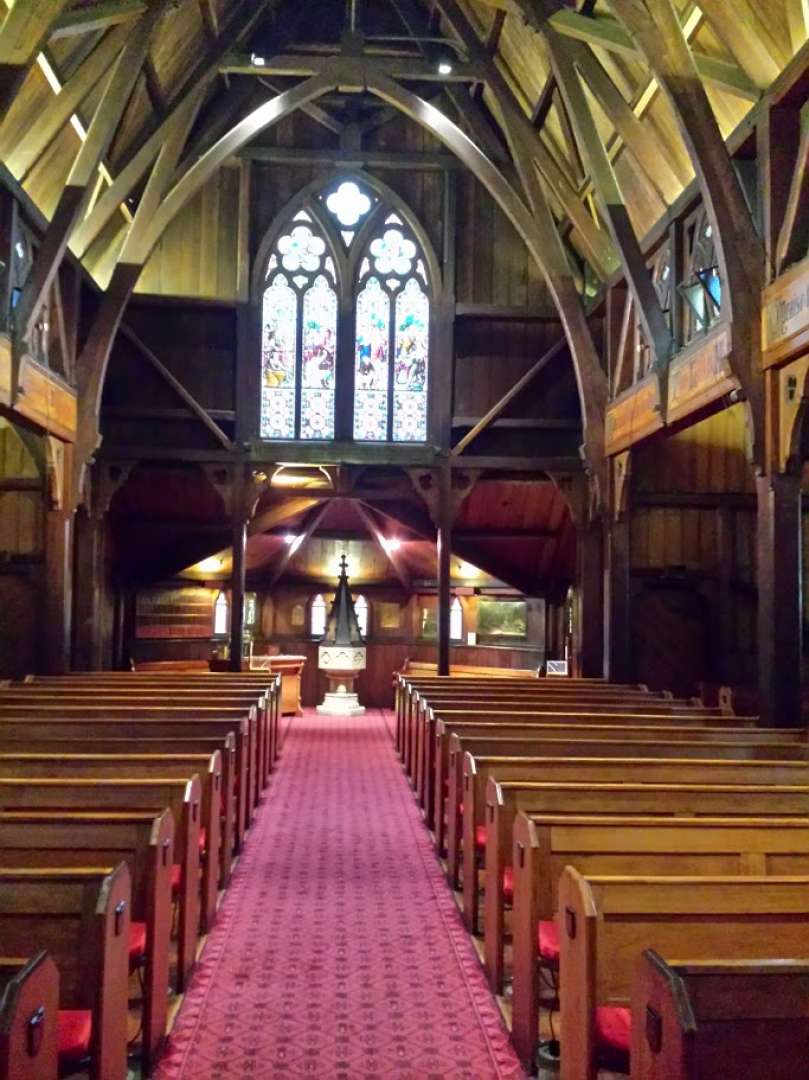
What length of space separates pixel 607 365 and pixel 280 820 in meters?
7.36

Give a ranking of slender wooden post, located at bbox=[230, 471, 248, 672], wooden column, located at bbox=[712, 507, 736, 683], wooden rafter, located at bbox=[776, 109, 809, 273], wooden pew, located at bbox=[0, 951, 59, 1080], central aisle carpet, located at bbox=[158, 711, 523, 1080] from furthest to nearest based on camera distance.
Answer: slender wooden post, located at bbox=[230, 471, 248, 672] < wooden column, located at bbox=[712, 507, 736, 683] < wooden rafter, located at bbox=[776, 109, 809, 273] < central aisle carpet, located at bbox=[158, 711, 523, 1080] < wooden pew, located at bbox=[0, 951, 59, 1080]

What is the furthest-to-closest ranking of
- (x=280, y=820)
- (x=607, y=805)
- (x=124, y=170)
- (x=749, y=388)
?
1. (x=124, y=170)
2. (x=280, y=820)
3. (x=749, y=388)
4. (x=607, y=805)

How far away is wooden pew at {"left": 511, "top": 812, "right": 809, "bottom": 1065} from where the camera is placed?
4008 millimetres

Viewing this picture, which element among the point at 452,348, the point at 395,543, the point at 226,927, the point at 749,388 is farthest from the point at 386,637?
the point at 226,927

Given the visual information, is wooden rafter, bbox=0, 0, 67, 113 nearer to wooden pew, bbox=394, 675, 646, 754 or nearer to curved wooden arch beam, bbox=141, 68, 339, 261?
curved wooden arch beam, bbox=141, 68, 339, 261

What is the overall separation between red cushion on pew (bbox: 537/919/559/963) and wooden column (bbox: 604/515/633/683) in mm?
8140

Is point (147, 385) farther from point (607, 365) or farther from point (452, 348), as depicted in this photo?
point (607, 365)

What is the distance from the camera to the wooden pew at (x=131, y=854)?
3.90 meters

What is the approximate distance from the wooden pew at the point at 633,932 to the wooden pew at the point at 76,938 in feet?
4.79

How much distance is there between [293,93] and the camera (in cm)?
1262

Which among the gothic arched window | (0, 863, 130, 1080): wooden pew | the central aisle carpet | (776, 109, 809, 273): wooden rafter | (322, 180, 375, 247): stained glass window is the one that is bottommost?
the central aisle carpet

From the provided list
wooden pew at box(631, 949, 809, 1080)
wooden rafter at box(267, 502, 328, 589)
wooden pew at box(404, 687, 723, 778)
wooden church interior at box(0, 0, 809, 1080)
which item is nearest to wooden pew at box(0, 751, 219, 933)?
wooden church interior at box(0, 0, 809, 1080)

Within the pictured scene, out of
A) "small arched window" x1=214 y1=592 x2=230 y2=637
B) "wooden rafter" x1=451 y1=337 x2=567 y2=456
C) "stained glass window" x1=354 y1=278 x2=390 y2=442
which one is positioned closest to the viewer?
"wooden rafter" x1=451 y1=337 x2=567 y2=456

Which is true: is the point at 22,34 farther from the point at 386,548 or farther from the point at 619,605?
the point at 386,548
